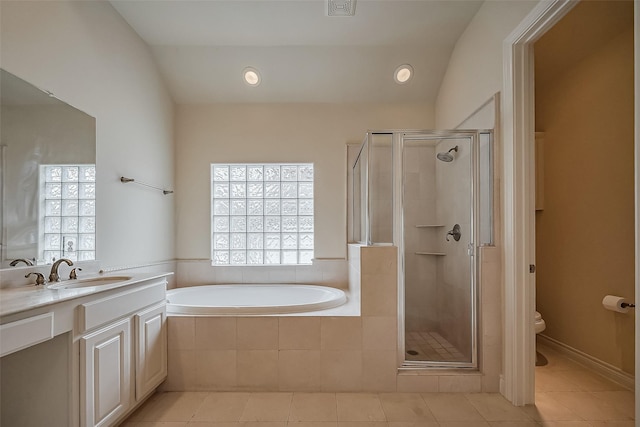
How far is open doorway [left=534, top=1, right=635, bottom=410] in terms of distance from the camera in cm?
226

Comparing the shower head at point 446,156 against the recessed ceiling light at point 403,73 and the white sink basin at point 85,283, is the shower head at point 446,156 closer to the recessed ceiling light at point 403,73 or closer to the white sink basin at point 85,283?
the recessed ceiling light at point 403,73

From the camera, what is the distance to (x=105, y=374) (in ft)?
5.25

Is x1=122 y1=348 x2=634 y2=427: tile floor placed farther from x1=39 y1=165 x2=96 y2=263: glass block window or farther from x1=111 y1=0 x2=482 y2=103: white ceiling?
x1=111 y1=0 x2=482 y2=103: white ceiling

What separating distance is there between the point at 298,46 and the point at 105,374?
2919 mm

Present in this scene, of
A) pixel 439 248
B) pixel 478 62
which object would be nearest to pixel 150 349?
pixel 439 248

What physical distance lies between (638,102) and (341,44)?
7.71ft

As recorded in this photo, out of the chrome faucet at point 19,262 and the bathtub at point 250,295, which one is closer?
the chrome faucet at point 19,262

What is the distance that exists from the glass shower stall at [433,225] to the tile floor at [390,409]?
0.95 ft

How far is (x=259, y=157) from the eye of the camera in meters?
3.41

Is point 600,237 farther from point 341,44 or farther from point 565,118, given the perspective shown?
point 341,44

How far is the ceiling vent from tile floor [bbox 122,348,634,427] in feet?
9.35

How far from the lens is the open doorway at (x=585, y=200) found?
2260 millimetres

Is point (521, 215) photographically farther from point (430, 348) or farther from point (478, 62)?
point (478, 62)

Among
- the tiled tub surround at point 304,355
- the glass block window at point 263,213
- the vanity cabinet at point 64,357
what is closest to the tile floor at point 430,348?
the tiled tub surround at point 304,355
